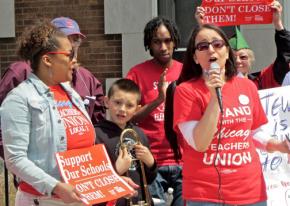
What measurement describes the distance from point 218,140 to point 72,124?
80cm

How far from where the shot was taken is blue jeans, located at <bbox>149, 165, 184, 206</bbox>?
439 cm

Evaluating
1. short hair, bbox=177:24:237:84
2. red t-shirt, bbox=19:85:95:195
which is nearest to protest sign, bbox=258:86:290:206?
short hair, bbox=177:24:237:84

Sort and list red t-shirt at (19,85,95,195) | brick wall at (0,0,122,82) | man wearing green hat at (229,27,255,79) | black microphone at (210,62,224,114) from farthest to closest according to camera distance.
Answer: brick wall at (0,0,122,82) < man wearing green hat at (229,27,255,79) < red t-shirt at (19,85,95,195) < black microphone at (210,62,224,114)

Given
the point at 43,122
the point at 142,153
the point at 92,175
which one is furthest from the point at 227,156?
the point at 43,122

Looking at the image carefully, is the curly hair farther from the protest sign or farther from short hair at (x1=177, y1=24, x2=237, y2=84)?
the protest sign

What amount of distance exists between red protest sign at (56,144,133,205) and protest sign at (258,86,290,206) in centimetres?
172

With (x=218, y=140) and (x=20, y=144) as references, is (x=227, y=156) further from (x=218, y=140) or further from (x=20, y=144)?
(x=20, y=144)

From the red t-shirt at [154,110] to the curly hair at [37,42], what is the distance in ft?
4.60

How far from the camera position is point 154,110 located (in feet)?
14.8

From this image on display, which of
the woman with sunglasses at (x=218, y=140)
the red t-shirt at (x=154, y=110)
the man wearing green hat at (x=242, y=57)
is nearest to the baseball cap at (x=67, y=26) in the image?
the red t-shirt at (x=154, y=110)

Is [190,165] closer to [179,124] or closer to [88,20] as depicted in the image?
[179,124]

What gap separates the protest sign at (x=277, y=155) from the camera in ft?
15.2

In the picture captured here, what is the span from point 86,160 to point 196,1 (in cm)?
505

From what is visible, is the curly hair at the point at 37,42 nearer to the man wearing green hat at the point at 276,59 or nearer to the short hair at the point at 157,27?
the short hair at the point at 157,27
